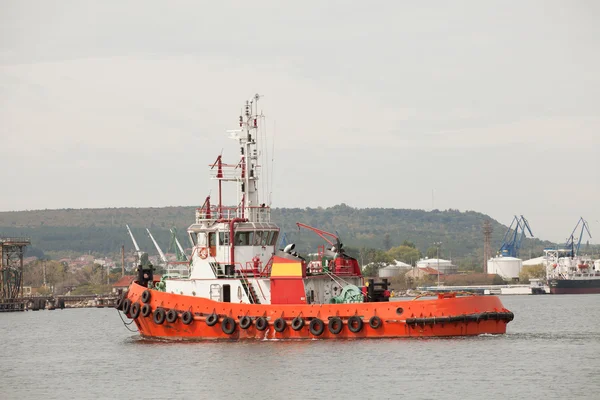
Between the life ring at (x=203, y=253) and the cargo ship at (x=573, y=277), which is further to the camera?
the cargo ship at (x=573, y=277)

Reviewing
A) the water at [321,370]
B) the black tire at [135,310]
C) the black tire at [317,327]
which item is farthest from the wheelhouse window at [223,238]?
the black tire at [317,327]

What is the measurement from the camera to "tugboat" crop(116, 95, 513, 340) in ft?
112

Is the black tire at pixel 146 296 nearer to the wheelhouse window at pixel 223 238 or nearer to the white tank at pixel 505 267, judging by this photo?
the wheelhouse window at pixel 223 238

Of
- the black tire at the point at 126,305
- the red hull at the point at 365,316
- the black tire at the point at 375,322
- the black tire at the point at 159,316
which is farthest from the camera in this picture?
the black tire at the point at 126,305

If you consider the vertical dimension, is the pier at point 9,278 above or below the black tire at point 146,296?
above

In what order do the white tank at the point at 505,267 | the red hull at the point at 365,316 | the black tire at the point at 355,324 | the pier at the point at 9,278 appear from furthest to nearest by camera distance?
the white tank at the point at 505,267, the pier at the point at 9,278, the black tire at the point at 355,324, the red hull at the point at 365,316

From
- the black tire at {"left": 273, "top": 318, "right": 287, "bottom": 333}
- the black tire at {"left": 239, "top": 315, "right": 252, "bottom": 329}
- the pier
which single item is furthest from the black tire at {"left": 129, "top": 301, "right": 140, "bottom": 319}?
the pier

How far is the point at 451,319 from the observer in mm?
34156

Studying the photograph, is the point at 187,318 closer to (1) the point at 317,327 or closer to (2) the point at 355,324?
(1) the point at 317,327

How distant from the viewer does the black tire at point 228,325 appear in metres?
35.3

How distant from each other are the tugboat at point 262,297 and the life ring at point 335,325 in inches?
1.3

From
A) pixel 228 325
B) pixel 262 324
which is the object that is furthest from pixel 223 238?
pixel 262 324

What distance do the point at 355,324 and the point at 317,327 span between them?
50.5 inches

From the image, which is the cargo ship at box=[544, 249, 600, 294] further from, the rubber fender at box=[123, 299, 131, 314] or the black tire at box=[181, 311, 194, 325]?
the black tire at box=[181, 311, 194, 325]
